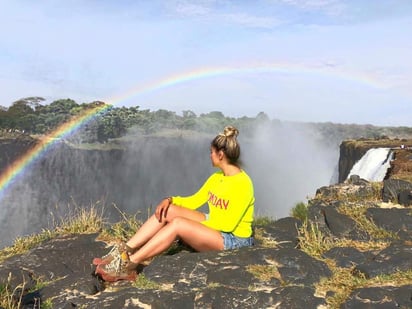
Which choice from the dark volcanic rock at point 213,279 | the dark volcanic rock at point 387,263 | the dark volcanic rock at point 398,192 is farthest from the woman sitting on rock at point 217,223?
the dark volcanic rock at point 398,192

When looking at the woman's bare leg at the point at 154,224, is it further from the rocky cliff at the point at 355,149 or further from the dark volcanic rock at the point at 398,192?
the rocky cliff at the point at 355,149

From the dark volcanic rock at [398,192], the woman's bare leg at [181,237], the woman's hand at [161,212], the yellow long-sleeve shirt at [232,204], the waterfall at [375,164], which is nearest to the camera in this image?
the woman's bare leg at [181,237]

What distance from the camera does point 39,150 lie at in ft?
193

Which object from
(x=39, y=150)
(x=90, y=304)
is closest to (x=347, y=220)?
(x=90, y=304)

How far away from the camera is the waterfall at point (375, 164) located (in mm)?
13841

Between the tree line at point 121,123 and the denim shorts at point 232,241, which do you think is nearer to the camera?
the denim shorts at point 232,241

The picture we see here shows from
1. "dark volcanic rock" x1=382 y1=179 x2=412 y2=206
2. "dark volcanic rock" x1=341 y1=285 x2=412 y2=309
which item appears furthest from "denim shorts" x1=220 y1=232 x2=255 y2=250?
"dark volcanic rock" x1=382 y1=179 x2=412 y2=206

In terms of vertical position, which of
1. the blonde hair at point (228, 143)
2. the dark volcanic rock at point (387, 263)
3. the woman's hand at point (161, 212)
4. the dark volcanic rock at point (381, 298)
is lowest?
the dark volcanic rock at point (381, 298)

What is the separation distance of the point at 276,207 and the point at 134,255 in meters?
40.5

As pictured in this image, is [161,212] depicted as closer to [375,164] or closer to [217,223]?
[217,223]

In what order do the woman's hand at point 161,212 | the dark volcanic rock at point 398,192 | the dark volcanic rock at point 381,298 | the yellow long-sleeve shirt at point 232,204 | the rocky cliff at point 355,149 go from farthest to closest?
1. the rocky cliff at point 355,149
2. the dark volcanic rock at point 398,192
3. the woman's hand at point 161,212
4. the yellow long-sleeve shirt at point 232,204
5. the dark volcanic rock at point 381,298

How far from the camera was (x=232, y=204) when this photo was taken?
4570 millimetres

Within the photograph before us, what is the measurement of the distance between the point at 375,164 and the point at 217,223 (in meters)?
12.0

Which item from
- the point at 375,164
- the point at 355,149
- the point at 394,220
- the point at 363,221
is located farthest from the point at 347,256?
the point at 355,149
